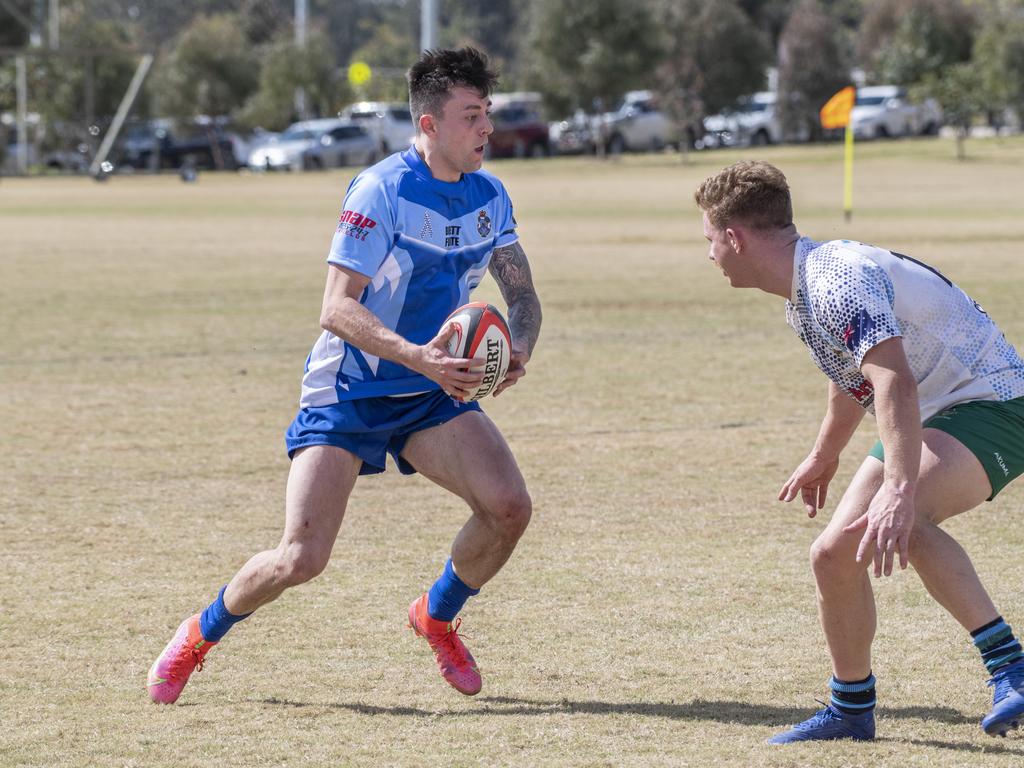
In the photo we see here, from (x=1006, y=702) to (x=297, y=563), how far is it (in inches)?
88.5

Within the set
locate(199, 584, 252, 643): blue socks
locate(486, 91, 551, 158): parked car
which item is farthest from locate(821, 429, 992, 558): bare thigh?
locate(486, 91, 551, 158): parked car

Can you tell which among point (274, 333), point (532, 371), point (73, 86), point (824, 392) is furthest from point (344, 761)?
point (73, 86)

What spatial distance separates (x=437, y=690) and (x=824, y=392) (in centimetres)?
698

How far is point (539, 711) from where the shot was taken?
537 cm

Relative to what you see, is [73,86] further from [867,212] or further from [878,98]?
[867,212]

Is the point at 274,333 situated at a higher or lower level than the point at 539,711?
lower

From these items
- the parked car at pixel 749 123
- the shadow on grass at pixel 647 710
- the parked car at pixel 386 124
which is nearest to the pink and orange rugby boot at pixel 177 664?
the shadow on grass at pixel 647 710

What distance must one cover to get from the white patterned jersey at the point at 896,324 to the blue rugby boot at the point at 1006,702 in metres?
0.80

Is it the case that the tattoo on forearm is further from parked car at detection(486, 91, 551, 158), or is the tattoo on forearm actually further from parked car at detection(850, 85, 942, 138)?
parked car at detection(850, 85, 942, 138)

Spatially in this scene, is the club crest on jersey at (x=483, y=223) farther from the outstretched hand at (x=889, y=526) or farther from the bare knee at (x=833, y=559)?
the outstretched hand at (x=889, y=526)

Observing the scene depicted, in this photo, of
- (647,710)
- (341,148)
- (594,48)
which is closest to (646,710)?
(647,710)

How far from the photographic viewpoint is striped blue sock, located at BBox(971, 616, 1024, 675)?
4.87m

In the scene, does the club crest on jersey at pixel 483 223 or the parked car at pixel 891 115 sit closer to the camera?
the club crest on jersey at pixel 483 223

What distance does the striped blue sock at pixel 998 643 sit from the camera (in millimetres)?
4871
